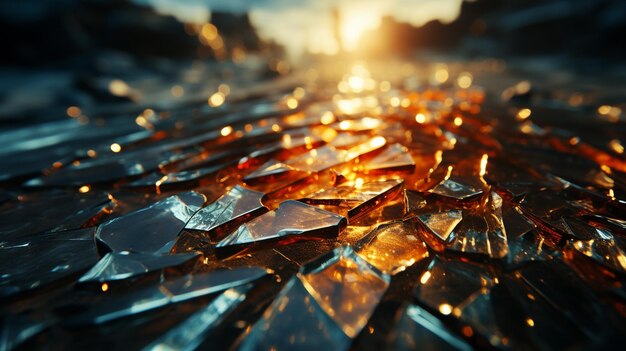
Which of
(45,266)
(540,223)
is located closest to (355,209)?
(540,223)

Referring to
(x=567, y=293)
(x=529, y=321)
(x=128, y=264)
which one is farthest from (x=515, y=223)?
(x=128, y=264)

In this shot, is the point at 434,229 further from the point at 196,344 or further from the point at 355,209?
the point at 196,344

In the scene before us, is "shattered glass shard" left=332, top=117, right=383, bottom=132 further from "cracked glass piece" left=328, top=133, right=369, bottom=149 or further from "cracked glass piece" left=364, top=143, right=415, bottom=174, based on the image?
"cracked glass piece" left=364, top=143, right=415, bottom=174

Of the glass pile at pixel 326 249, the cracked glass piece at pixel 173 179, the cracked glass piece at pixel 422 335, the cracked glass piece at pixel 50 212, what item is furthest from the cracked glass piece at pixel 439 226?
the cracked glass piece at pixel 50 212

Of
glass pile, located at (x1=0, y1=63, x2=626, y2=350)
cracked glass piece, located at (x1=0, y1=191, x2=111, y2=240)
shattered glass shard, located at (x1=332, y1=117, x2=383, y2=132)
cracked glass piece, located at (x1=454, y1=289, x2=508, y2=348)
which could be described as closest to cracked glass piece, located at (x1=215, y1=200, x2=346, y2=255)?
glass pile, located at (x1=0, y1=63, x2=626, y2=350)

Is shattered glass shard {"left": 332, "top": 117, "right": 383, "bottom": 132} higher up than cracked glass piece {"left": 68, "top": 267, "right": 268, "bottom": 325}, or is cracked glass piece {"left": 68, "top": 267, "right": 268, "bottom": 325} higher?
cracked glass piece {"left": 68, "top": 267, "right": 268, "bottom": 325}

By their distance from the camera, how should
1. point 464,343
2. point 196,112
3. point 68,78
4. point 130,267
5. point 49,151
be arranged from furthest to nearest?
1. point 68,78
2. point 196,112
3. point 49,151
4. point 130,267
5. point 464,343
